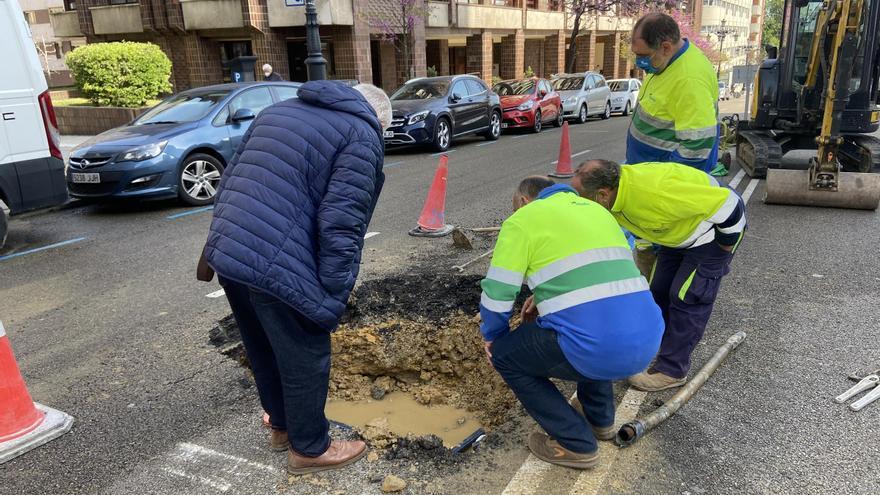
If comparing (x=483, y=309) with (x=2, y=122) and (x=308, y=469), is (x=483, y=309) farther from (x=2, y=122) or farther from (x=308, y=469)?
(x=2, y=122)

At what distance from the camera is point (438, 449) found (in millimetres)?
3037

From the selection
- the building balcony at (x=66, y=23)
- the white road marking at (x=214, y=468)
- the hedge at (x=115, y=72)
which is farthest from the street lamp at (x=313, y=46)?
the building balcony at (x=66, y=23)

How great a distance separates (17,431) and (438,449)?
2191 millimetres

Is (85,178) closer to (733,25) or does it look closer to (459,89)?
(459,89)

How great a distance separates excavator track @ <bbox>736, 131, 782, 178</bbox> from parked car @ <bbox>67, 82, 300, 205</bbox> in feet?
24.4

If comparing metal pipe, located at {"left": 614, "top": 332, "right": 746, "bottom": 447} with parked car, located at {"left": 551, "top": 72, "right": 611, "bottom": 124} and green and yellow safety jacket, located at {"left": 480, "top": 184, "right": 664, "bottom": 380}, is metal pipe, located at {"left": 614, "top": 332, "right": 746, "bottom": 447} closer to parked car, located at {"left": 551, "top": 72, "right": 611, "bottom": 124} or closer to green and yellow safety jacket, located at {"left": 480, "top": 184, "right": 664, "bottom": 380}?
green and yellow safety jacket, located at {"left": 480, "top": 184, "right": 664, "bottom": 380}

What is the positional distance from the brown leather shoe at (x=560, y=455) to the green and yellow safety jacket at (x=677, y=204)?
3.95 ft

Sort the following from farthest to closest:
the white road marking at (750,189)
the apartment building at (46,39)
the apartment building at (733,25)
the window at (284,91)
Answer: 1. the apartment building at (733,25)
2. the apartment building at (46,39)
3. the window at (284,91)
4. the white road marking at (750,189)

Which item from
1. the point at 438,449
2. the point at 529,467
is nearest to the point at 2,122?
the point at 438,449

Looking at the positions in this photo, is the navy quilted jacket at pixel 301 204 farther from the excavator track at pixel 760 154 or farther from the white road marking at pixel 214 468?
the excavator track at pixel 760 154

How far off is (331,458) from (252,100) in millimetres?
7881

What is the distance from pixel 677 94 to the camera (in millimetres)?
4090

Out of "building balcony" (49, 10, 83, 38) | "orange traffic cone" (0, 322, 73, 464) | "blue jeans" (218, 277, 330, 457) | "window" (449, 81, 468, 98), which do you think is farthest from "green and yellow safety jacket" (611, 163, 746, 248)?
"building balcony" (49, 10, 83, 38)

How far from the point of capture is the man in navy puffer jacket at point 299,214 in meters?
2.41
